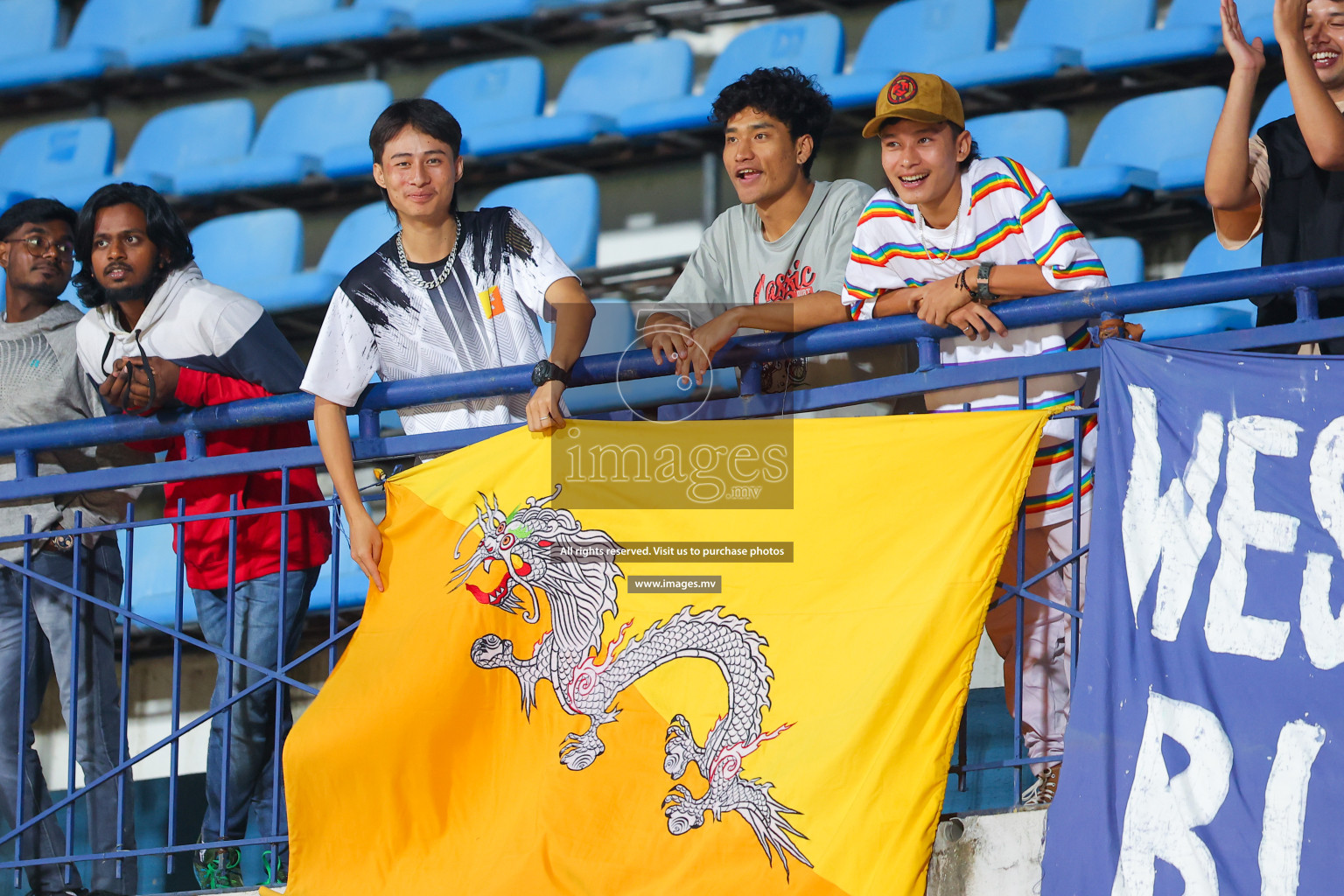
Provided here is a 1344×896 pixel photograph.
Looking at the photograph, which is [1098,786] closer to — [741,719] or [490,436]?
[741,719]

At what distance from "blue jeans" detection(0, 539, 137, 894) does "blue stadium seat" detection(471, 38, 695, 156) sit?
2.88 meters

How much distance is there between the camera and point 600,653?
9.93 ft

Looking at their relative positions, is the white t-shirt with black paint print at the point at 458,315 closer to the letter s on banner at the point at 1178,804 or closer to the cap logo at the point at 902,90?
the cap logo at the point at 902,90

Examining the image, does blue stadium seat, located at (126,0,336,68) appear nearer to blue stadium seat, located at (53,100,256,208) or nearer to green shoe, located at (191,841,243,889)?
blue stadium seat, located at (53,100,256,208)

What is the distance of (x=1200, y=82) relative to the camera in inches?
217

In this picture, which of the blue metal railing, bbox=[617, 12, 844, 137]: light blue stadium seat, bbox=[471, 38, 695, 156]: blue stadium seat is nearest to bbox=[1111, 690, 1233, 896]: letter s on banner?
the blue metal railing

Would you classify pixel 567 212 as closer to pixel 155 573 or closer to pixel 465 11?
pixel 465 11

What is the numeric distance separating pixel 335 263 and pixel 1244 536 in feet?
13.9

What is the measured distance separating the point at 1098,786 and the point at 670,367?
1224 mm

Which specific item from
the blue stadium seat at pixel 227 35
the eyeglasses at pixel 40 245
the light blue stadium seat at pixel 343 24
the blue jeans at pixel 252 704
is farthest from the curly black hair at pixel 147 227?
the blue stadium seat at pixel 227 35

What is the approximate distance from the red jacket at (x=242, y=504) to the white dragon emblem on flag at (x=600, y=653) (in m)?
0.56

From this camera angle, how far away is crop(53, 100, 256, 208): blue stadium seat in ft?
23.1

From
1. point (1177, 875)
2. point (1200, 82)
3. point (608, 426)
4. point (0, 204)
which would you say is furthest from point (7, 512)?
point (1200, 82)

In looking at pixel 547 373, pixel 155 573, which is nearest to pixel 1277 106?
pixel 547 373
